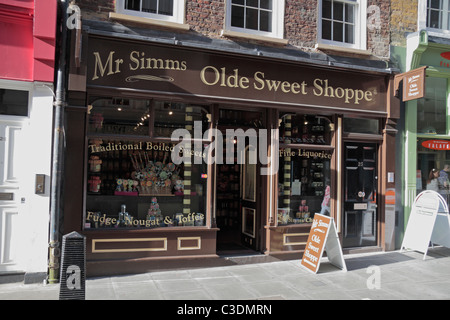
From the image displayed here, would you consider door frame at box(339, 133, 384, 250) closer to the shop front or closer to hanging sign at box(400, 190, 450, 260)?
the shop front

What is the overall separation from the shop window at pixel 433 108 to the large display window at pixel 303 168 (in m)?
2.54

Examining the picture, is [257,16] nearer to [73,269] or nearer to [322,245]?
[322,245]

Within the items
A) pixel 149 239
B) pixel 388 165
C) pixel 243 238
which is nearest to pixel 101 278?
pixel 149 239

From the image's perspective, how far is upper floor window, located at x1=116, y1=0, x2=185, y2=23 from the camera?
7098 mm

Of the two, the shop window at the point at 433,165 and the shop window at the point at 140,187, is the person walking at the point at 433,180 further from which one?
the shop window at the point at 140,187

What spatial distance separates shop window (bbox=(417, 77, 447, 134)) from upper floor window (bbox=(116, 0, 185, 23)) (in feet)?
19.8

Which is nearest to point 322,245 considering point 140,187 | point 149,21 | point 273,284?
point 273,284

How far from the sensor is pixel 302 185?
8.43 meters

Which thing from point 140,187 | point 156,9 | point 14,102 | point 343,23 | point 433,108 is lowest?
point 140,187

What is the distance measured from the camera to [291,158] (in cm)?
825

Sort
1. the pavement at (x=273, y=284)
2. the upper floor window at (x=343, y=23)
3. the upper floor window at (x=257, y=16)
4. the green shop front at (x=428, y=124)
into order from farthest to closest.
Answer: the green shop front at (x=428, y=124) < the upper floor window at (x=343, y=23) < the upper floor window at (x=257, y=16) < the pavement at (x=273, y=284)

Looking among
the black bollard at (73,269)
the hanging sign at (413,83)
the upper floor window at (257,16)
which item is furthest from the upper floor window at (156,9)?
the hanging sign at (413,83)

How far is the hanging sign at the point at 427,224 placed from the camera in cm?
805

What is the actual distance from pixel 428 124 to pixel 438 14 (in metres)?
2.81
